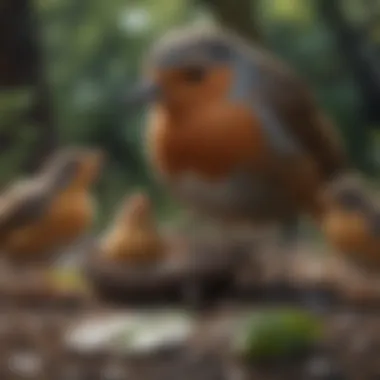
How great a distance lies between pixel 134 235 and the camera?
1080 mm

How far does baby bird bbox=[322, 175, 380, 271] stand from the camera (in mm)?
1058

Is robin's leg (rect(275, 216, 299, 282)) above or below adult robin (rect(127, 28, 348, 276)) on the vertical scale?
below

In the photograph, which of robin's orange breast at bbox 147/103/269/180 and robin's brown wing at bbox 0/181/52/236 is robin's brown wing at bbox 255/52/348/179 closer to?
robin's orange breast at bbox 147/103/269/180

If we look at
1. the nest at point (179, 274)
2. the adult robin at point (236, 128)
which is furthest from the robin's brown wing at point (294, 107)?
the nest at point (179, 274)

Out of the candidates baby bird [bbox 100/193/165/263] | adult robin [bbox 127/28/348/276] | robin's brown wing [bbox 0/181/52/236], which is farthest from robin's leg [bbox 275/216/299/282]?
robin's brown wing [bbox 0/181/52/236]

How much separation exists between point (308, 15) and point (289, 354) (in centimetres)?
33

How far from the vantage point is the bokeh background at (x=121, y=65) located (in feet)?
3.51

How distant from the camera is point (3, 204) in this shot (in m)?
1.10

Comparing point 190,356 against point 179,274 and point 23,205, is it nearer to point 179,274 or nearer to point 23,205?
point 179,274

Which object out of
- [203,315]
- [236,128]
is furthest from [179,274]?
[236,128]

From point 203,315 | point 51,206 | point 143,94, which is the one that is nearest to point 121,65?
point 143,94

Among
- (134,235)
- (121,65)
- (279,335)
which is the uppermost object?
(121,65)

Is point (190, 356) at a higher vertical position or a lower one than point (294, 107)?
lower

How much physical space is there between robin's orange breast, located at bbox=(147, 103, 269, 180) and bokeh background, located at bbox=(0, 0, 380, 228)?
2 centimetres
